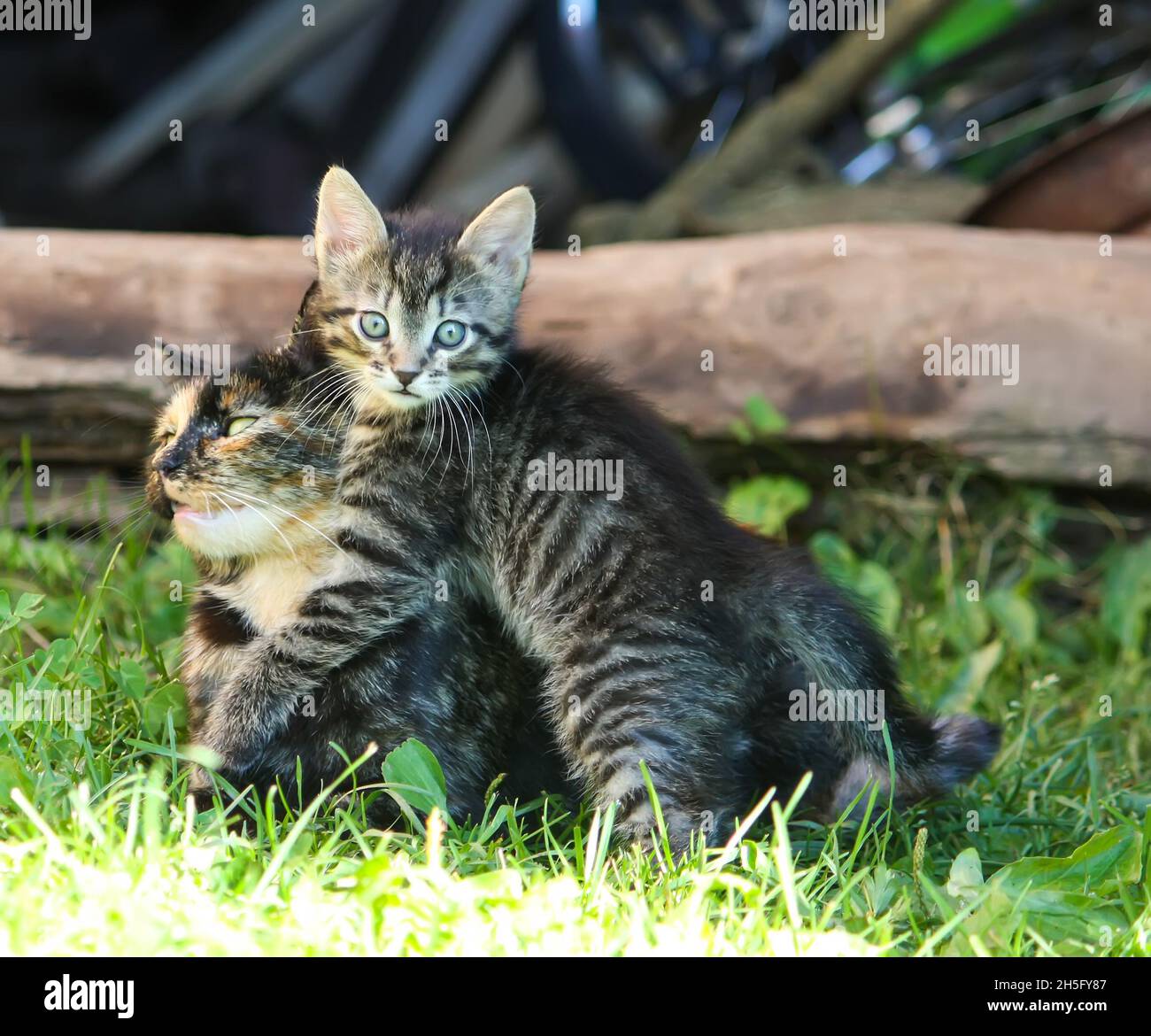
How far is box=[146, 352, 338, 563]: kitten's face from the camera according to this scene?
346 cm

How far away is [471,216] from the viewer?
385 cm

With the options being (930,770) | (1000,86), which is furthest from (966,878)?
(1000,86)

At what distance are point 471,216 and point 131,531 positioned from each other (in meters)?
1.69

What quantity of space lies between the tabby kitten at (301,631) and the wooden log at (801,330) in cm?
133

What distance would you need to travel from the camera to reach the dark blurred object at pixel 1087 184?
18.1ft

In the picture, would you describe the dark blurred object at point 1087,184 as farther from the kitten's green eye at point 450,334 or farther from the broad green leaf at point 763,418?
the kitten's green eye at point 450,334

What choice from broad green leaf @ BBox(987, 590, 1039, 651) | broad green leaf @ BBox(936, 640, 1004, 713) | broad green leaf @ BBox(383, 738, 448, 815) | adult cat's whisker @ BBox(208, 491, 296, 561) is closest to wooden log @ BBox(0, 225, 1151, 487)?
broad green leaf @ BBox(987, 590, 1039, 651)

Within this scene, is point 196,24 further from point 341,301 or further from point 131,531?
point 341,301

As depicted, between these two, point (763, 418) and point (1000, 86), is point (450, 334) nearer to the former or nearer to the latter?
point (763, 418)

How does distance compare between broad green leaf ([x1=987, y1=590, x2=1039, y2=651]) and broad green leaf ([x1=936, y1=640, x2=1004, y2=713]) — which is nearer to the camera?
broad green leaf ([x1=936, y1=640, x2=1004, y2=713])

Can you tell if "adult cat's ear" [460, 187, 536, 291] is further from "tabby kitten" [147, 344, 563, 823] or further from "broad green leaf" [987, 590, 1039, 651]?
"broad green leaf" [987, 590, 1039, 651]

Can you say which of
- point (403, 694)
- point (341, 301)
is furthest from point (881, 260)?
point (403, 694)

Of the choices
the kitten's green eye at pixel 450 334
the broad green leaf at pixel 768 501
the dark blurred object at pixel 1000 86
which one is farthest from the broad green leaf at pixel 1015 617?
the dark blurred object at pixel 1000 86

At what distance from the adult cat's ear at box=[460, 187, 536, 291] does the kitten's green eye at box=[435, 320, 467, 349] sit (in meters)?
0.23
